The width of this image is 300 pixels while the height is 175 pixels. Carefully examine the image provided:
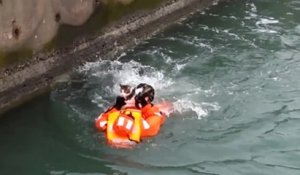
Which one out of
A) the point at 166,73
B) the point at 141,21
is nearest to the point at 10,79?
the point at 166,73

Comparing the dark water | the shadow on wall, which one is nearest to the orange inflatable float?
the dark water

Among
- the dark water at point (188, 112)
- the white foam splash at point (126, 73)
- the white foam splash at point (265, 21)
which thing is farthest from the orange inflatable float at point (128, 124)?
the white foam splash at point (265, 21)

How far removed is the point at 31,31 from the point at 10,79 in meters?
0.86

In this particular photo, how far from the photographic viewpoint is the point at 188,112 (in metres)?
9.64

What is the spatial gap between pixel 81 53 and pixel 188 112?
2.59 meters

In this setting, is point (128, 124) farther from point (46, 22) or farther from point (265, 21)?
point (265, 21)

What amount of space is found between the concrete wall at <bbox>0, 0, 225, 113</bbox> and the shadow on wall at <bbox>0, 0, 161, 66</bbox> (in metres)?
0.11

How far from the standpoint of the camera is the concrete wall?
31.8 feet

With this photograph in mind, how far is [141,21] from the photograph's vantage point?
1263cm

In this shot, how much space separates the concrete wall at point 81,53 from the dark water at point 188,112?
205 millimetres

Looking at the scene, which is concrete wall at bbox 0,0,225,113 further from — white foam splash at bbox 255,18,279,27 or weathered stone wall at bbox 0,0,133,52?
white foam splash at bbox 255,18,279,27

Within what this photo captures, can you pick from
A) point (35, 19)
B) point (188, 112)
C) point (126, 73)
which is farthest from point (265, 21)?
point (35, 19)

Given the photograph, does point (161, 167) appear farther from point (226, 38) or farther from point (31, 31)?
point (226, 38)

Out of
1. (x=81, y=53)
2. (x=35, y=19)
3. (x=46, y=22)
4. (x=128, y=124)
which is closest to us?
(x=128, y=124)
